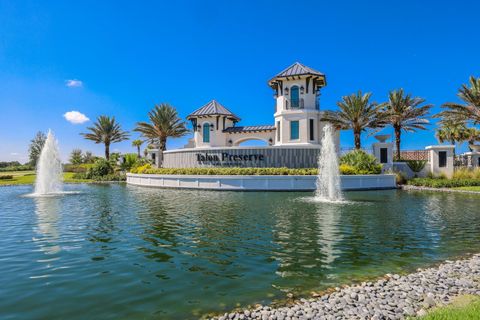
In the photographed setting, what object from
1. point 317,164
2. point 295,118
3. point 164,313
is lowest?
point 164,313

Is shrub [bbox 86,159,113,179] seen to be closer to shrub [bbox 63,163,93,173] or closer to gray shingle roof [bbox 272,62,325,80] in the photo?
shrub [bbox 63,163,93,173]

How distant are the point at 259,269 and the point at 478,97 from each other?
3338cm

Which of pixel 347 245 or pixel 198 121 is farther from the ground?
pixel 198 121

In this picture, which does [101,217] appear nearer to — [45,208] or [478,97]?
[45,208]

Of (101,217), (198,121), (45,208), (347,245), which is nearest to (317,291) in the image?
(347,245)

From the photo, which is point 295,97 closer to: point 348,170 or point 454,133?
point 348,170


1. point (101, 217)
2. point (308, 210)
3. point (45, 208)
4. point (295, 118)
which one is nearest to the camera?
point (101, 217)

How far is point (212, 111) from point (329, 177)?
2521 centimetres

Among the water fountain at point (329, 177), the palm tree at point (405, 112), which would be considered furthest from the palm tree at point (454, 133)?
the water fountain at point (329, 177)

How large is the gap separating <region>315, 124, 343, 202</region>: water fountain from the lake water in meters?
5.55

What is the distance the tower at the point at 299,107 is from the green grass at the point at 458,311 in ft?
104

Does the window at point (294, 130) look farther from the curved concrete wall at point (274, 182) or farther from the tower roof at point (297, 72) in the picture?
the curved concrete wall at point (274, 182)

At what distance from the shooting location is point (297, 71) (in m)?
37.2

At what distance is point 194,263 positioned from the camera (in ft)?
23.8
